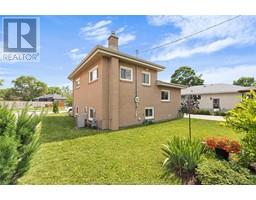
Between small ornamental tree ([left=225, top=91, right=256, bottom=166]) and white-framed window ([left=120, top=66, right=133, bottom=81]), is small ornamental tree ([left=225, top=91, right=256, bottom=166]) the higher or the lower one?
the lower one

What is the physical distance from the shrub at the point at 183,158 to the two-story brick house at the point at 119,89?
10.7 ft

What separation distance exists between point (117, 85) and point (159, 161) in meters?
3.91

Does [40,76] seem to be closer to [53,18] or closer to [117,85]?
[53,18]

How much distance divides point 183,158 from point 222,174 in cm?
62

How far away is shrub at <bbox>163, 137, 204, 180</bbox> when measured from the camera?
3.14 meters

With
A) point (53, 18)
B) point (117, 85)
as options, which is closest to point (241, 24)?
point (53, 18)

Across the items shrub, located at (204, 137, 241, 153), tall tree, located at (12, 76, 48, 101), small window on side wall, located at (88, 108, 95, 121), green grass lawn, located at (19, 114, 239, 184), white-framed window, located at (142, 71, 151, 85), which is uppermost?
white-framed window, located at (142, 71, 151, 85)

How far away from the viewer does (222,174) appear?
2.82m

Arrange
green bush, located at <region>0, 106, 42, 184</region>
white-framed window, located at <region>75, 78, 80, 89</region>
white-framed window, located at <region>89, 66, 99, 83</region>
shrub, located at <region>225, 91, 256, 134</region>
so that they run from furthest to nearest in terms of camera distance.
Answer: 1. white-framed window, located at <region>75, 78, 80, 89</region>
2. white-framed window, located at <region>89, 66, 99, 83</region>
3. shrub, located at <region>225, 91, 256, 134</region>
4. green bush, located at <region>0, 106, 42, 184</region>

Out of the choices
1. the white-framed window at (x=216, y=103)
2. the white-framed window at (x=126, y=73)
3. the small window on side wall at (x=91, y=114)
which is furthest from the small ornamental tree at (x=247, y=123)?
the small window on side wall at (x=91, y=114)

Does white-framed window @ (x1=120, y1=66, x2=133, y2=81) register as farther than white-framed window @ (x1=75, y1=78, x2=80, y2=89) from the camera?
No

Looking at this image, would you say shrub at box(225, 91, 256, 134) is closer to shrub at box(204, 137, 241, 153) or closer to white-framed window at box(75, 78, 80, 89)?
shrub at box(204, 137, 241, 153)

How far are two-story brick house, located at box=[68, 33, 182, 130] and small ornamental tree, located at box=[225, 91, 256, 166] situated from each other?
3.05 m

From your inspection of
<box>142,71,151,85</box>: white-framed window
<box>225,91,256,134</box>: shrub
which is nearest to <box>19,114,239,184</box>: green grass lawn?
<box>225,91,256,134</box>: shrub
